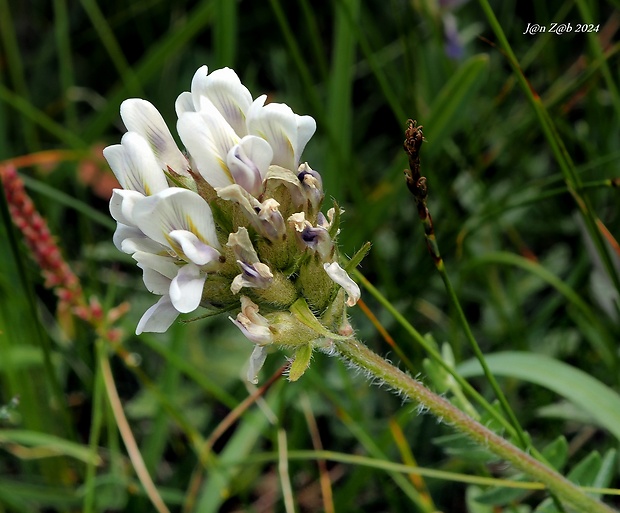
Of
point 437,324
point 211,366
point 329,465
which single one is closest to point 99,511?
point 211,366

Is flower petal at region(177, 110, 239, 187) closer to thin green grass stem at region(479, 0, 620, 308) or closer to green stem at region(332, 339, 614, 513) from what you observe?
green stem at region(332, 339, 614, 513)

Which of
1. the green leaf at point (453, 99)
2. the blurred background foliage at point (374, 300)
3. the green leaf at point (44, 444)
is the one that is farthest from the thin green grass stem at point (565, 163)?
the green leaf at point (44, 444)

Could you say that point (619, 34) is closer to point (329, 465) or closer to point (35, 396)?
point (329, 465)

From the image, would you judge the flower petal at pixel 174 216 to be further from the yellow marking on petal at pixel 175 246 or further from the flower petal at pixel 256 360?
the flower petal at pixel 256 360

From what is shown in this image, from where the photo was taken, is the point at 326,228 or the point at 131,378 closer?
the point at 326,228

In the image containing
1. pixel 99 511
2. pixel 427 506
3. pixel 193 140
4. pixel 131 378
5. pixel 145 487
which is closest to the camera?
pixel 193 140
